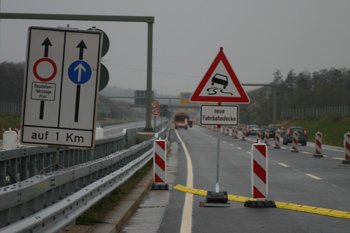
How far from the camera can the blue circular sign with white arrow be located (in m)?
6.99

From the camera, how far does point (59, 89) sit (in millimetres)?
6973

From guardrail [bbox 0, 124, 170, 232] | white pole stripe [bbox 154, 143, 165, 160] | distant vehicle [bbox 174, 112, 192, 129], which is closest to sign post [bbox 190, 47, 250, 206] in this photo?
white pole stripe [bbox 154, 143, 165, 160]

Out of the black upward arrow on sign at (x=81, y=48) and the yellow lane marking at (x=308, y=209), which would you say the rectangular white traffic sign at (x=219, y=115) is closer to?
the yellow lane marking at (x=308, y=209)

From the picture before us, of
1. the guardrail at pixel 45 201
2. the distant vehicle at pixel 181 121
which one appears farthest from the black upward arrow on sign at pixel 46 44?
the distant vehicle at pixel 181 121

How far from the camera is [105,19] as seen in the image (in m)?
24.5

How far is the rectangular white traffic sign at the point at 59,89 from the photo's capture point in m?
6.94

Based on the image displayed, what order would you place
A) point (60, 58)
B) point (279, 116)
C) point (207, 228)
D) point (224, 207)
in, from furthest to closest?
point (279, 116) → point (224, 207) → point (207, 228) → point (60, 58)


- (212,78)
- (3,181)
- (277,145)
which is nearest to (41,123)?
(3,181)

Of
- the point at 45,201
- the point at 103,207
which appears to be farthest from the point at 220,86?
the point at 45,201

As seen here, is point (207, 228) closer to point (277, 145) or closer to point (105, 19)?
point (105, 19)

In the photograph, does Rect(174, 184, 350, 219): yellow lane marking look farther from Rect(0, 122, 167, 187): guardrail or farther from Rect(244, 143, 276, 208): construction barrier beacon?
Rect(0, 122, 167, 187): guardrail

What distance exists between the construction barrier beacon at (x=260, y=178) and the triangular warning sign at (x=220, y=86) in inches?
38.3

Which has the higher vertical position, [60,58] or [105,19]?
[105,19]

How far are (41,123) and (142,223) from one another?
252 cm
